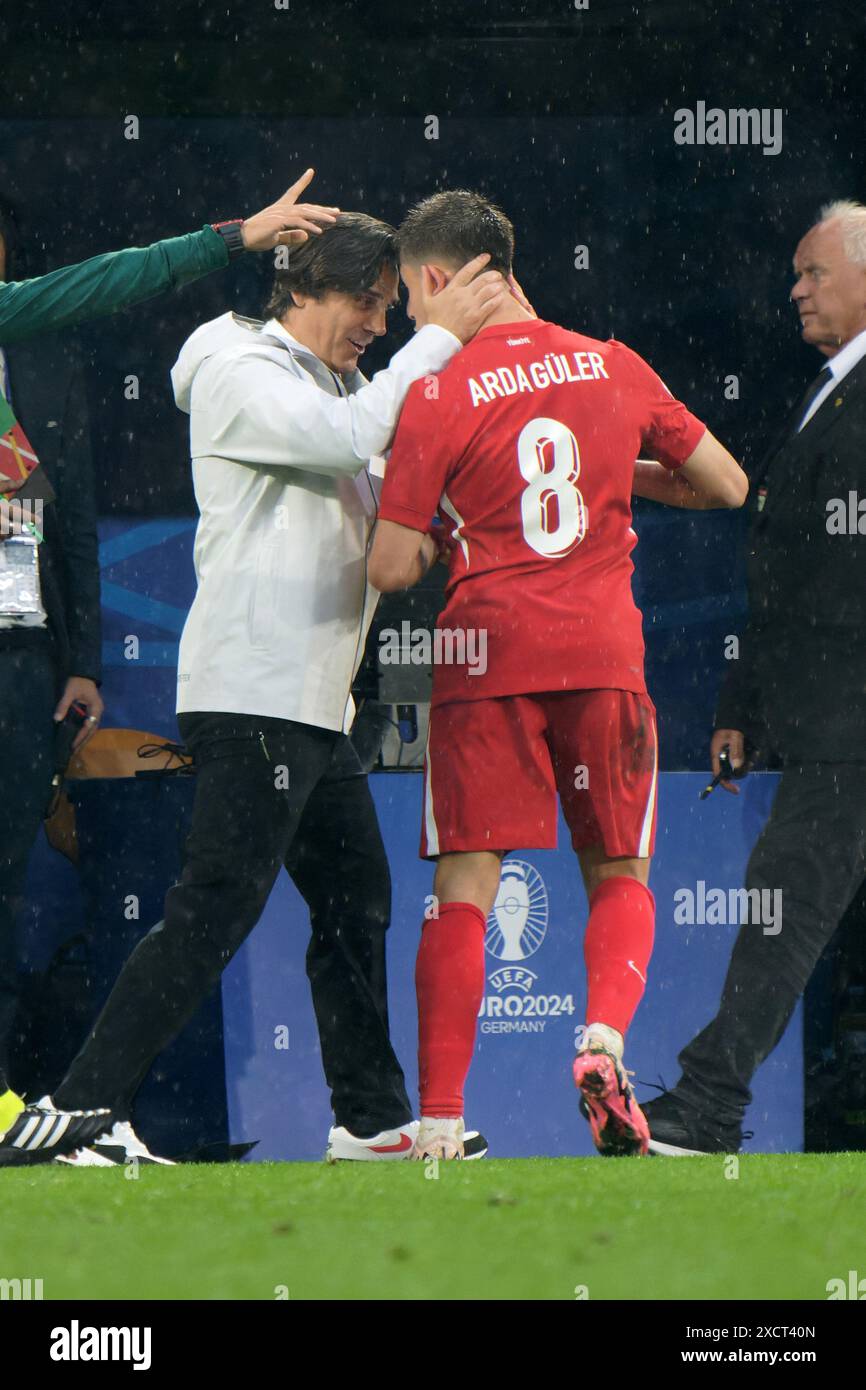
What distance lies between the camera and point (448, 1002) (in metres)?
3.45

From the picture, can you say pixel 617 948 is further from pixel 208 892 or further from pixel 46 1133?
pixel 46 1133

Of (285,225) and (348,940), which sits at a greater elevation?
(285,225)

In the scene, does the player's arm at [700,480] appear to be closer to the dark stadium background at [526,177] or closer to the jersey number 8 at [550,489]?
the jersey number 8 at [550,489]

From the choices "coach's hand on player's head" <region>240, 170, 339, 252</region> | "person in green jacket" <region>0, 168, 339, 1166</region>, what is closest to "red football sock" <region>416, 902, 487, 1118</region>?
"person in green jacket" <region>0, 168, 339, 1166</region>

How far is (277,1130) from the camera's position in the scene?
4.66 metres

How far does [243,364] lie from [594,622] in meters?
0.85

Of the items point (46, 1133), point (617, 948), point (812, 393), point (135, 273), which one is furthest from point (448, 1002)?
point (812, 393)

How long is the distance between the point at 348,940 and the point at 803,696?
1204 mm

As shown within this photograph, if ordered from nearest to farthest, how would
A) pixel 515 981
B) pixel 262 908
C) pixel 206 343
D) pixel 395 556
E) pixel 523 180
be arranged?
pixel 395 556 < pixel 262 908 < pixel 206 343 < pixel 515 981 < pixel 523 180

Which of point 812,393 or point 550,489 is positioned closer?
point 550,489

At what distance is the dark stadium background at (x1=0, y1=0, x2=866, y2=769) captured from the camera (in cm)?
632

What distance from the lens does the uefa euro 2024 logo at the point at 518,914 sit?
4684 mm

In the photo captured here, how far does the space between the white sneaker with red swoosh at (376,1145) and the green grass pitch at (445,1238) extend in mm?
801

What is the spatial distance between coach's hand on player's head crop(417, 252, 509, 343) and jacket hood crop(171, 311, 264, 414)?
15.3 inches
